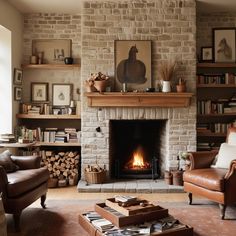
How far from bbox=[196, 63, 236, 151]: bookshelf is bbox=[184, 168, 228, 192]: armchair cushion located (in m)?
1.74

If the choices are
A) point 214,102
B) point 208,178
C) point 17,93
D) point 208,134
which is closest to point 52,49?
point 17,93

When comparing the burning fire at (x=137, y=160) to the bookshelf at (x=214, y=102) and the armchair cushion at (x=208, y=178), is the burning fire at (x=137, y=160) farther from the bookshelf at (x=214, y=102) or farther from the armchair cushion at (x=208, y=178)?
the armchair cushion at (x=208, y=178)

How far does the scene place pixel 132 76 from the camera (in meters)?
5.90

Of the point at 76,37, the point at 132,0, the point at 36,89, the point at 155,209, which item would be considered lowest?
the point at 155,209

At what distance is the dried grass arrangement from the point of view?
575 centimetres

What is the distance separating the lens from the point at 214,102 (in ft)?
20.9

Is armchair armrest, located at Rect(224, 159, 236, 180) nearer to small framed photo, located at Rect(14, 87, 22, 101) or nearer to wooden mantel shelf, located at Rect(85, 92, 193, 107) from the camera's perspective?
wooden mantel shelf, located at Rect(85, 92, 193, 107)

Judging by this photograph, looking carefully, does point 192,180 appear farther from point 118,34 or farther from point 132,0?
point 132,0

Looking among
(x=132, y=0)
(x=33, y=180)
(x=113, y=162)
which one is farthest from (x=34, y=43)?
(x=33, y=180)

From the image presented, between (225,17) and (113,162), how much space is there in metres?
3.37

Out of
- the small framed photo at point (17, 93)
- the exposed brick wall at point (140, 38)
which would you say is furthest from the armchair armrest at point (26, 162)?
the small framed photo at point (17, 93)

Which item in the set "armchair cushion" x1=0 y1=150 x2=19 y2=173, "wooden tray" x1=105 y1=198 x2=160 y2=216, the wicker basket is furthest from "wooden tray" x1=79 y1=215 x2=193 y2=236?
the wicker basket

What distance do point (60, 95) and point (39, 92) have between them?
0.39 m

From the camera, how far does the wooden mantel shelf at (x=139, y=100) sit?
5701mm
